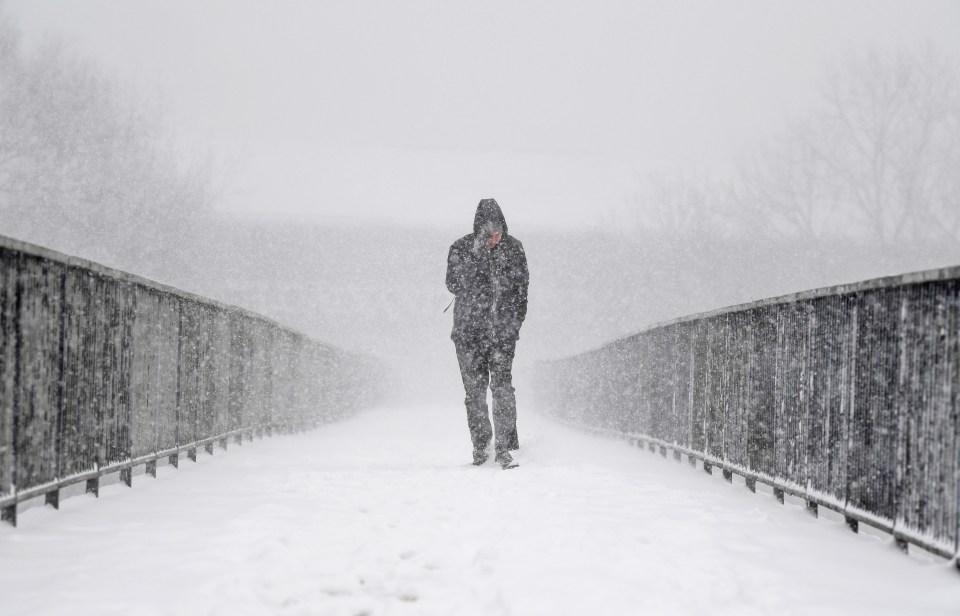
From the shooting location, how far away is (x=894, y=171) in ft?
134

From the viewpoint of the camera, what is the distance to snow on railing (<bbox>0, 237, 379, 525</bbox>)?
3.99 metres

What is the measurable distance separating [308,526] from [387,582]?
1.04 meters

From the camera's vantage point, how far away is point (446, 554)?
3.70m

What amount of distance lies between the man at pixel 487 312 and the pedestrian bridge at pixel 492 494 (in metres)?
0.40

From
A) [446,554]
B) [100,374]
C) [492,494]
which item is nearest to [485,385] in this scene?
[492,494]

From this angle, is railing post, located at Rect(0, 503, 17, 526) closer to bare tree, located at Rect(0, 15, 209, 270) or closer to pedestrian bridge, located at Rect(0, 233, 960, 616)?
pedestrian bridge, located at Rect(0, 233, 960, 616)

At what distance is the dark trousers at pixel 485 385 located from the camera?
22.7 ft

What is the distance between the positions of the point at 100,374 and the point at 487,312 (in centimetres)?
291

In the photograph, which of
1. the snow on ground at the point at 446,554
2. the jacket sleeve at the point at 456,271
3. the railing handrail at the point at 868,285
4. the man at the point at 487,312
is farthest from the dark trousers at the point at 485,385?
the railing handrail at the point at 868,285

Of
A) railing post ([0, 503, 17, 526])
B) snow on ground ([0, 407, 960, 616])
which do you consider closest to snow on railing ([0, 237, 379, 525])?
railing post ([0, 503, 17, 526])

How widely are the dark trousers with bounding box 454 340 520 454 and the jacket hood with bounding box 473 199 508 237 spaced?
2.91 ft

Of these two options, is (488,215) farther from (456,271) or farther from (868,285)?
(868,285)

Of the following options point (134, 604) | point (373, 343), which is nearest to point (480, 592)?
point (134, 604)

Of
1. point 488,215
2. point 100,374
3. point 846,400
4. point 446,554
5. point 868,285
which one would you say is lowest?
point 446,554
